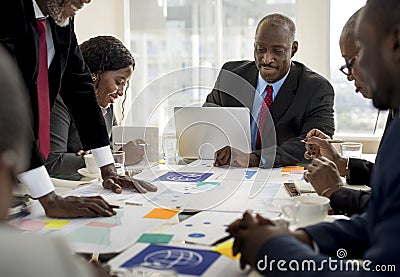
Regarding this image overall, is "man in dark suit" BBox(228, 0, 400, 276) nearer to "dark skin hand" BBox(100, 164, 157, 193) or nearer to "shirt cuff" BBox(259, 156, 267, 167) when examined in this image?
"dark skin hand" BBox(100, 164, 157, 193)

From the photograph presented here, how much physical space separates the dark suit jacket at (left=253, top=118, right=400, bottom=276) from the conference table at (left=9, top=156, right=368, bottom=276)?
12 centimetres

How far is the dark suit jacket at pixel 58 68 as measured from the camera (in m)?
1.55

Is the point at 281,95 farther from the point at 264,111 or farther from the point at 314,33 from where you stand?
the point at 314,33

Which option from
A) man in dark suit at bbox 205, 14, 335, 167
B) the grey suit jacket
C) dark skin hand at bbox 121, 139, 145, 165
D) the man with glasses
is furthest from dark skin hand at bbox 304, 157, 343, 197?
the grey suit jacket

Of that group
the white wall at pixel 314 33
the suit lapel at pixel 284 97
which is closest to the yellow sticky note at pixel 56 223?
the suit lapel at pixel 284 97

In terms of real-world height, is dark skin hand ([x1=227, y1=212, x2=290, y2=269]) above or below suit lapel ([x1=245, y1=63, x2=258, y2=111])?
below

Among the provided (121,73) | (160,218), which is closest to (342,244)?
(160,218)

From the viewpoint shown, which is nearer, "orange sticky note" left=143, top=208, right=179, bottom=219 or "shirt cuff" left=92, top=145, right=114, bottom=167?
"orange sticky note" left=143, top=208, right=179, bottom=219

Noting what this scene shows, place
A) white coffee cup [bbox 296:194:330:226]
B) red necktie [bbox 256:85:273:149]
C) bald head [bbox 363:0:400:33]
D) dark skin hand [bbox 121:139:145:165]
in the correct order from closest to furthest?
bald head [bbox 363:0:400:33]
white coffee cup [bbox 296:194:330:226]
dark skin hand [bbox 121:139:145:165]
red necktie [bbox 256:85:273:149]

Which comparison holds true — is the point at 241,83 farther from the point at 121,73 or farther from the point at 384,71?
the point at 384,71

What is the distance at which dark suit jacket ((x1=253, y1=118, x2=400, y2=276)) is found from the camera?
0.84 meters

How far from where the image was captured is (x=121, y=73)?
2709 millimetres

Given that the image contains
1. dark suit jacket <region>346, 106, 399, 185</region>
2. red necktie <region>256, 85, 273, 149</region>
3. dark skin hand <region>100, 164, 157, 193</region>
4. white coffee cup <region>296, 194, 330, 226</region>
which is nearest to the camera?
white coffee cup <region>296, 194, 330, 226</region>

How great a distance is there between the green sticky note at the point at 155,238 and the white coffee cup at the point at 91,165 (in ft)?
2.92
